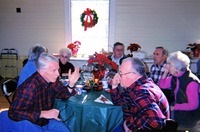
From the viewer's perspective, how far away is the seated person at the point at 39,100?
1564 mm

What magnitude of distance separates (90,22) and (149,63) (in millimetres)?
1911

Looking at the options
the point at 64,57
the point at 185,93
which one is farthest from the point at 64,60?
the point at 185,93

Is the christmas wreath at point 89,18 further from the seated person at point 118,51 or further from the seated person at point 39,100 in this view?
the seated person at point 39,100

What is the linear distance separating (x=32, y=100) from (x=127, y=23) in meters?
4.09

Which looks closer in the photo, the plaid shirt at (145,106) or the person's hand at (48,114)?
the plaid shirt at (145,106)

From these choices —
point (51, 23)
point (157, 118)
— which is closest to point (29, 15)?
point (51, 23)

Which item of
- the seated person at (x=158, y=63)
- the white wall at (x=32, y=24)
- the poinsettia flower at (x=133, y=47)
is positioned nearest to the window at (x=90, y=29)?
the white wall at (x=32, y=24)

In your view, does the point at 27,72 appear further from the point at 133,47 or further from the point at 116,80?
the point at 133,47

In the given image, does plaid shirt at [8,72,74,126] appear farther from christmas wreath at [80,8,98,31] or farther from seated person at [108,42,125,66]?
christmas wreath at [80,8,98,31]

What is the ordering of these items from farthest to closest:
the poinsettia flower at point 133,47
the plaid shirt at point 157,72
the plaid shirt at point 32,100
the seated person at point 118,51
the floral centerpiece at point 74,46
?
the floral centerpiece at point 74,46 < the poinsettia flower at point 133,47 < the seated person at point 118,51 < the plaid shirt at point 157,72 < the plaid shirt at point 32,100

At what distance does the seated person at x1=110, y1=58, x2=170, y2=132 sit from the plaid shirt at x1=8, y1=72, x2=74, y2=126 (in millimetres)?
703

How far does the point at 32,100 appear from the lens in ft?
5.32

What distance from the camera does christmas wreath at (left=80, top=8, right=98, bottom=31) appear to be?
524 cm

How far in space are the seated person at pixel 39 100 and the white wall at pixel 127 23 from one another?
3637 mm
